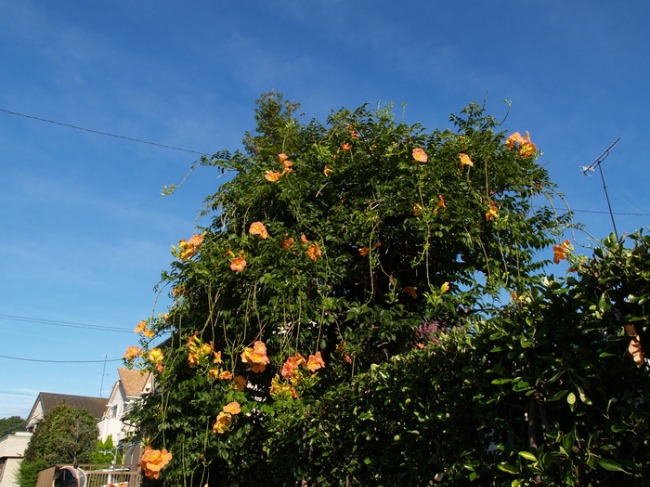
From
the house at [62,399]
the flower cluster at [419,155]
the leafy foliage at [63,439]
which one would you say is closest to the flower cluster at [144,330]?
the flower cluster at [419,155]

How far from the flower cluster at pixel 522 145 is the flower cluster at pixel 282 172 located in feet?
5.87

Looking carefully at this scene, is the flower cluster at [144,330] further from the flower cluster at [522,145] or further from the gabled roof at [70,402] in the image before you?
the gabled roof at [70,402]

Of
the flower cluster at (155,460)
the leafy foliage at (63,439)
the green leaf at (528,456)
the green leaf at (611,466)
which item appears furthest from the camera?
the leafy foliage at (63,439)

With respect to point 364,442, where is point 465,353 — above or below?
above

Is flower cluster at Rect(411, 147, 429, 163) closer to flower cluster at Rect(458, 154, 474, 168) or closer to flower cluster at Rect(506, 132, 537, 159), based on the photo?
flower cluster at Rect(458, 154, 474, 168)

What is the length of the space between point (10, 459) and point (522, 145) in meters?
34.4

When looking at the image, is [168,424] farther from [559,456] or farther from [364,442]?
[559,456]

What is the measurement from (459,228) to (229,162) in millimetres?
2058

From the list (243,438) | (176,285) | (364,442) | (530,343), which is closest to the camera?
(530,343)

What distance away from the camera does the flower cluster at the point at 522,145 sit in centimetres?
410

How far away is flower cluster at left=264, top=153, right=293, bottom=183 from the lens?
4125 millimetres

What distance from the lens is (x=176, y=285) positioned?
4.30 meters

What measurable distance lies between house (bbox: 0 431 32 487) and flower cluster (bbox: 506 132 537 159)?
29404 millimetres

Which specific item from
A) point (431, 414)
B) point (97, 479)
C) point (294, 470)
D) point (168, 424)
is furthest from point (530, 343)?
point (97, 479)
